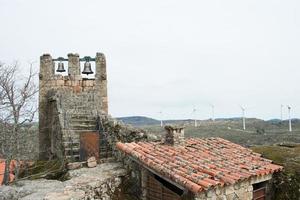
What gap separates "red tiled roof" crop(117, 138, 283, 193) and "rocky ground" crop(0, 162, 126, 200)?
83 cm

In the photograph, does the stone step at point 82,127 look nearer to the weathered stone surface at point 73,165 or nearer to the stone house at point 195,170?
the weathered stone surface at point 73,165

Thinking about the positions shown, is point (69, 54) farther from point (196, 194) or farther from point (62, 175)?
point (196, 194)

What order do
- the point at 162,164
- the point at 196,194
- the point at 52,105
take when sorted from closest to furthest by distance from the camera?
the point at 196,194 → the point at 162,164 → the point at 52,105

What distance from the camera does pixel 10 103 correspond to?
1196 centimetres

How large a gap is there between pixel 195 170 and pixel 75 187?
279 cm

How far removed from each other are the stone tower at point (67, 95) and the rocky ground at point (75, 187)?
394 cm

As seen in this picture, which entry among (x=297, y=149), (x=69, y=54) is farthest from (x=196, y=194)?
(x=69, y=54)

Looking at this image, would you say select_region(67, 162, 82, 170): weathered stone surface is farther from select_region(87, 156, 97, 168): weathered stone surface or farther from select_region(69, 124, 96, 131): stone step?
select_region(69, 124, 96, 131): stone step

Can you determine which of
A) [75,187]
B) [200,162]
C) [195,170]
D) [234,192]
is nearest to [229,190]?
[234,192]

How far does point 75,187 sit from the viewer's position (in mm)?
8734

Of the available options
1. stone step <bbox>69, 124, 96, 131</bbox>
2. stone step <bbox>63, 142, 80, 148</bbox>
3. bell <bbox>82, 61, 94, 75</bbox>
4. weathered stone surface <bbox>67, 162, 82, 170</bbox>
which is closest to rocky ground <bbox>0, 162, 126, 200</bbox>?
weathered stone surface <bbox>67, 162, 82, 170</bbox>

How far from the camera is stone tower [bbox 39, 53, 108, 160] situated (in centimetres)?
1426

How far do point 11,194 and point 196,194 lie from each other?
4382 mm

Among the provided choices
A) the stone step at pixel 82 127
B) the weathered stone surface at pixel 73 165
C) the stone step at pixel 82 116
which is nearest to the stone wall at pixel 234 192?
the weathered stone surface at pixel 73 165
